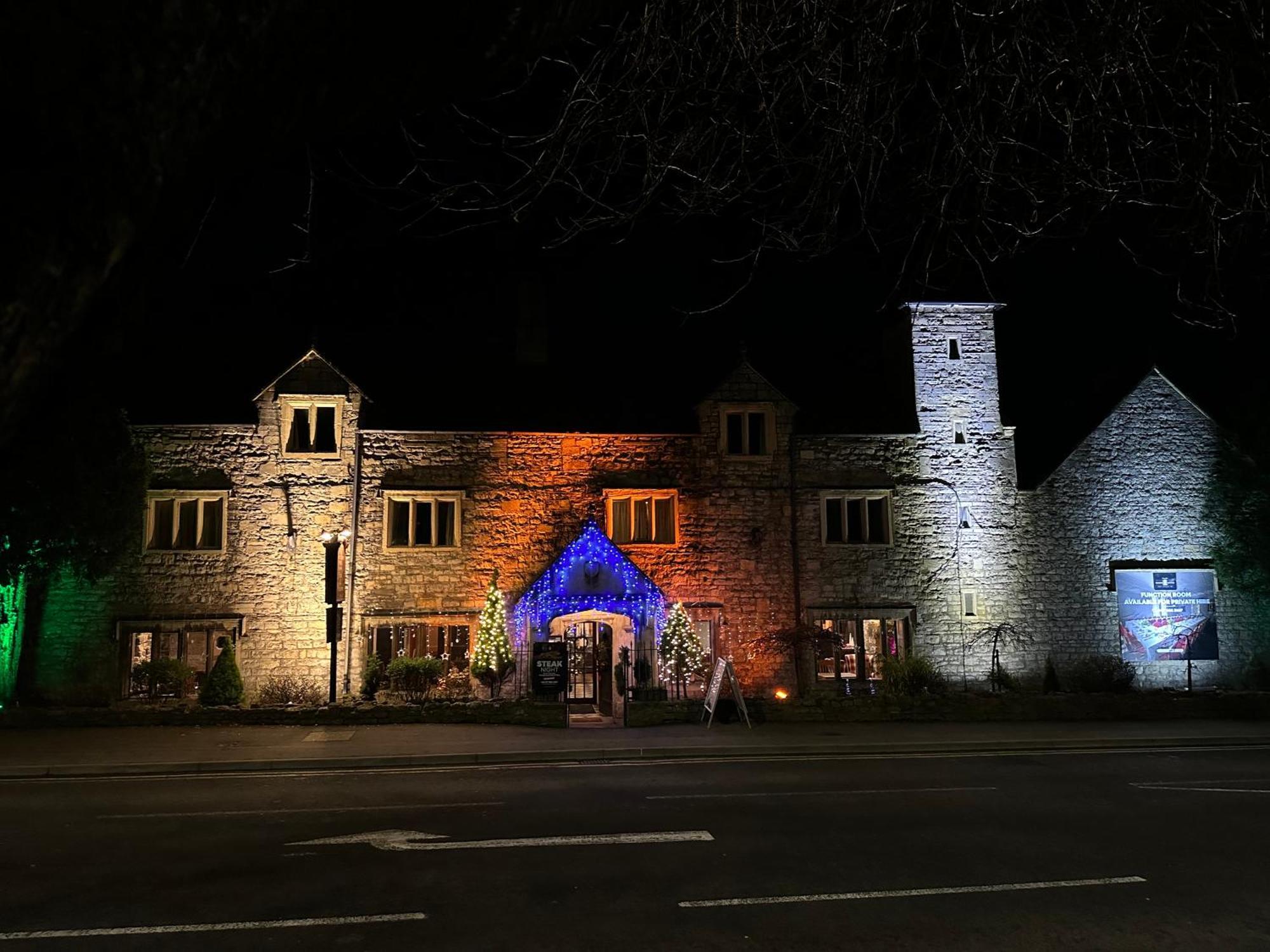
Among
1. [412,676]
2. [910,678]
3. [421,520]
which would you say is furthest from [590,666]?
[910,678]

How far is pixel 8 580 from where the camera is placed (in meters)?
19.5

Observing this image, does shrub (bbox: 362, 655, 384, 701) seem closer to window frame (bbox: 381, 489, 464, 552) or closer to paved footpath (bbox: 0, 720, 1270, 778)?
window frame (bbox: 381, 489, 464, 552)

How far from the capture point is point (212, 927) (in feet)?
21.0

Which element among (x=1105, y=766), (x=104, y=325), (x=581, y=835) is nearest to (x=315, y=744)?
(x=581, y=835)

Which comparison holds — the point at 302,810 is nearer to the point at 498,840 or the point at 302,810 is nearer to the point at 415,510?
the point at 498,840

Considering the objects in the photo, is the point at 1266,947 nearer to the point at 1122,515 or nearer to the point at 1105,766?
the point at 1105,766

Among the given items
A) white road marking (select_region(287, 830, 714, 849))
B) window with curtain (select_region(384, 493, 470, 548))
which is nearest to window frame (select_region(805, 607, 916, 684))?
window with curtain (select_region(384, 493, 470, 548))

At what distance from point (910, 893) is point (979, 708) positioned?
13.9m

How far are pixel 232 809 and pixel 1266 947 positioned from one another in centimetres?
987

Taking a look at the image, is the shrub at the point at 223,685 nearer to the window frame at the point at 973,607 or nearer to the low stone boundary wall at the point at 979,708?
the low stone boundary wall at the point at 979,708

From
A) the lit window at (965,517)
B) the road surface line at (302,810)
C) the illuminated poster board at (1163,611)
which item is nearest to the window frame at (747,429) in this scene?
the lit window at (965,517)

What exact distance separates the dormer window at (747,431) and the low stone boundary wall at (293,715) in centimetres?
853

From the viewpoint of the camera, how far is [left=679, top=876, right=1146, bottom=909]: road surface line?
6.91 meters

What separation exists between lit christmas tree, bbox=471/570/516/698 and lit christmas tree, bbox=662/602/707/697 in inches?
143
